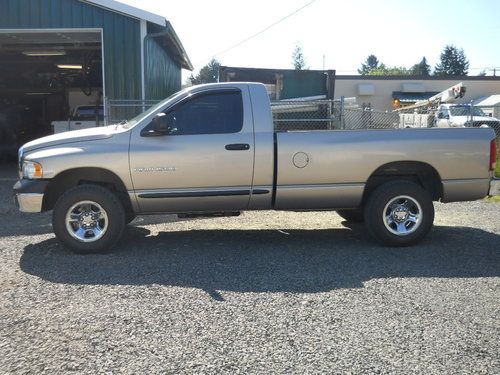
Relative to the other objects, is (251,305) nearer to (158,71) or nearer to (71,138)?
(71,138)

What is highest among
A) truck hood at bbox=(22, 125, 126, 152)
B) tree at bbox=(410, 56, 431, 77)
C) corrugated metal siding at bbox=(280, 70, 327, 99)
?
tree at bbox=(410, 56, 431, 77)

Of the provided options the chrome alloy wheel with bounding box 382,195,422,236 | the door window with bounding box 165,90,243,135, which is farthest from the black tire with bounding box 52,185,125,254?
the chrome alloy wheel with bounding box 382,195,422,236

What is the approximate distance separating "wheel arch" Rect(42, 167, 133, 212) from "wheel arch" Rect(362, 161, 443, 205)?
316 centimetres

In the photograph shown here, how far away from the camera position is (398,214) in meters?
6.86

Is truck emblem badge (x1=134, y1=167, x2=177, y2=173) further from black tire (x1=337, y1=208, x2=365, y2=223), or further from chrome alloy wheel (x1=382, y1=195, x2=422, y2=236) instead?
black tire (x1=337, y1=208, x2=365, y2=223)

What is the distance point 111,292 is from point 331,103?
7.35m

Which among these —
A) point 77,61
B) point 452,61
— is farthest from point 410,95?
point 452,61

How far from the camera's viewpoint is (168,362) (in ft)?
11.9

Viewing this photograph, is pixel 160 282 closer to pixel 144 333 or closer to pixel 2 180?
pixel 144 333

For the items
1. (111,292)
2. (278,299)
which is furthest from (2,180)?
(278,299)

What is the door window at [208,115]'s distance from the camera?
661 centimetres

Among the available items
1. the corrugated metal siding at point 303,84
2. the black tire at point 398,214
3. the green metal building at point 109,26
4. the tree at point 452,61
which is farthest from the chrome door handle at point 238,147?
the tree at point 452,61

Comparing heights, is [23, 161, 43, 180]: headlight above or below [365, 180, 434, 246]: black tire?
above

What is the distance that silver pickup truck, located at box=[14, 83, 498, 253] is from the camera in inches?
254
